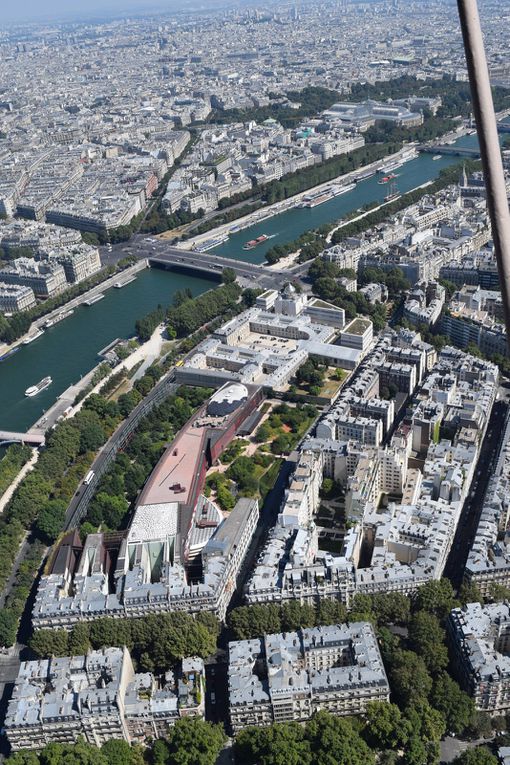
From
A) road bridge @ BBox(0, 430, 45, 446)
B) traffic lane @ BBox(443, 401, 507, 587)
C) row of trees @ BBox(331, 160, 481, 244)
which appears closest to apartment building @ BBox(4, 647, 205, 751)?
traffic lane @ BBox(443, 401, 507, 587)

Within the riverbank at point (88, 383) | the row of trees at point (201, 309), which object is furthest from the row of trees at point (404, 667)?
the row of trees at point (201, 309)

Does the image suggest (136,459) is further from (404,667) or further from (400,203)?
(400,203)

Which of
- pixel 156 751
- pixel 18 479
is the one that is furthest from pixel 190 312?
pixel 156 751

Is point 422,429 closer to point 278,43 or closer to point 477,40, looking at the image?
point 477,40

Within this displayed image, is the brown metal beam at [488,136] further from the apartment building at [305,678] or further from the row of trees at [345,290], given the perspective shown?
the row of trees at [345,290]

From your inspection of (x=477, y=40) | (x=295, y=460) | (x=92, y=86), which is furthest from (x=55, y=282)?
(x=92, y=86)
